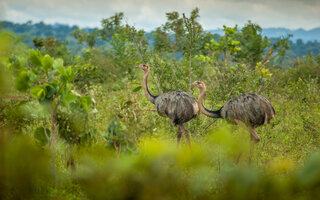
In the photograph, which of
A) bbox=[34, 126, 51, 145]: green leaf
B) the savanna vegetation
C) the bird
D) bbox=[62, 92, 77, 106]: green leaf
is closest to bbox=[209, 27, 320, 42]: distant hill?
the savanna vegetation

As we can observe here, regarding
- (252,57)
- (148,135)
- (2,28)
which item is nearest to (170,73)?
(148,135)

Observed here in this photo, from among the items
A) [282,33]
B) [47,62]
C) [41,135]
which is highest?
[282,33]

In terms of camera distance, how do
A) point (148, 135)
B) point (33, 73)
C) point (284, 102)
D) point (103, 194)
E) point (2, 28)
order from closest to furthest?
1. point (103, 194)
2. point (2, 28)
3. point (33, 73)
4. point (148, 135)
5. point (284, 102)

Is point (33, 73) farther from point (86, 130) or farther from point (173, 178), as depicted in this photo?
point (173, 178)

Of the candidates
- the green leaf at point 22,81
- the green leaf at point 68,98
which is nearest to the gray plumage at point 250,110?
the green leaf at point 68,98

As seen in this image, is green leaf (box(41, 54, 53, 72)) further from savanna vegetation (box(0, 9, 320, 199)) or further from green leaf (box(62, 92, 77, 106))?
green leaf (box(62, 92, 77, 106))

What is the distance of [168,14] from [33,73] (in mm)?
4448

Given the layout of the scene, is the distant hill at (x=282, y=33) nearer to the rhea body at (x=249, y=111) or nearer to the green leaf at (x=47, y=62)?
the rhea body at (x=249, y=111)

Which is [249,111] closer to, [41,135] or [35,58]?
[41,135]

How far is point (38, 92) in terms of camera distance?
94.3 inches

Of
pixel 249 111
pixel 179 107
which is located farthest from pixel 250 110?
pixel 179 107

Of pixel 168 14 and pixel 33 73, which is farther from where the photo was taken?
pixel 168 14

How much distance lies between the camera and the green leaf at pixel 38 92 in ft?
7.91

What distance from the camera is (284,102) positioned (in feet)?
26.7
